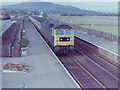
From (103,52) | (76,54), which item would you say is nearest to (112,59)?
(103,52)

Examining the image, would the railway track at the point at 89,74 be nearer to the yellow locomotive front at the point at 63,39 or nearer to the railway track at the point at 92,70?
the railway track at the point at 92,70

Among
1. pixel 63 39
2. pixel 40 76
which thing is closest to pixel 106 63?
pixel 63 39

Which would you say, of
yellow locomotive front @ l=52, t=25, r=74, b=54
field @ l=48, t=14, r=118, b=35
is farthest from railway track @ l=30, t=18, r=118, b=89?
field @ l=48, t=14, r=118, b=35

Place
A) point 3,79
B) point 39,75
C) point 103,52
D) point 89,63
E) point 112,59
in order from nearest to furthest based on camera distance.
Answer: point 3,79 → point 39,75 → point 89,63 → point 112,59 → point 103,52

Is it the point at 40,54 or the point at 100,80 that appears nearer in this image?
the point at 100,80

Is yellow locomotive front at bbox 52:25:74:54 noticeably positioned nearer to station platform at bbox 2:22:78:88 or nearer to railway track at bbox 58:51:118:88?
railway track at bbox 58:51:118:88

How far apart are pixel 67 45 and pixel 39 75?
26.3ft

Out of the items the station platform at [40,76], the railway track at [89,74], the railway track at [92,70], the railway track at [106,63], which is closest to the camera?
the station platform at [40,76]

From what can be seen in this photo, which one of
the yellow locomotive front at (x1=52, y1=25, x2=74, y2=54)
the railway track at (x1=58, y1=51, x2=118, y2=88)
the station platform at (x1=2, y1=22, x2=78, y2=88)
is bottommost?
the railway track at (x1=58, y1=51, x2=118, y2=88)

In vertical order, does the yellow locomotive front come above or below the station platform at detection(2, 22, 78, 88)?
above

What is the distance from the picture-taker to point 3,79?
1477 cm

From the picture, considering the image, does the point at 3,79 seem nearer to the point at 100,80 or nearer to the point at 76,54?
the point at 100,80

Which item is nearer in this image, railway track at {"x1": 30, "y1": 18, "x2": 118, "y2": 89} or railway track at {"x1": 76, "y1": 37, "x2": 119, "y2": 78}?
railway track at {"x1": 30, "y1": 18, "x2": 118, "y2": 89}

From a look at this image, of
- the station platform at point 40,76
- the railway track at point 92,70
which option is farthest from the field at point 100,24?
the station platform at point 40,76
